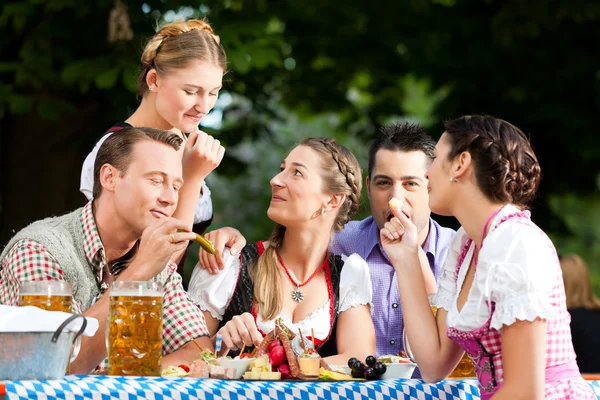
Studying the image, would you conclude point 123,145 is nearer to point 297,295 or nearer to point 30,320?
point 297,295

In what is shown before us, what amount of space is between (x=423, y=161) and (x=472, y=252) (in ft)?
3.59

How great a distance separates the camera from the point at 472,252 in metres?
2.88

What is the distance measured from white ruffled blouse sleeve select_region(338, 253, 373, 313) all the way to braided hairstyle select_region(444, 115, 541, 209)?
→ 3.14ft

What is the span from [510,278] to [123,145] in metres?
1.49

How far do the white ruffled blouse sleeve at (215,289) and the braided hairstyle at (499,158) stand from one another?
1.17 meters

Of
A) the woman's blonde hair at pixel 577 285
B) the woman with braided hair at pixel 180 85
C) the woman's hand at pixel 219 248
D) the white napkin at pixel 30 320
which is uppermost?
the woman with braided hair at pixel 180 85

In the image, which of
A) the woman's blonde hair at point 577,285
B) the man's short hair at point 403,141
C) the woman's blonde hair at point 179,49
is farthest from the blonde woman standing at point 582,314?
the woman's blonde hair at point 179,49

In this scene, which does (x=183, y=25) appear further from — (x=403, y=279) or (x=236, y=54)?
(x=236, y=54)

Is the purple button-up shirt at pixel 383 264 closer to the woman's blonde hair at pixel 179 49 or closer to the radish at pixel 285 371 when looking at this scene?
the woman's blonde hair at pixel 179 49

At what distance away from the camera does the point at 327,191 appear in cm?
376

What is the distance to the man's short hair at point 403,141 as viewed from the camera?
12.9 feet

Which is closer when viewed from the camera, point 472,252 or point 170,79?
point 472,252

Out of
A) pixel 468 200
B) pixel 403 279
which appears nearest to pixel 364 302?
pixel 403 279

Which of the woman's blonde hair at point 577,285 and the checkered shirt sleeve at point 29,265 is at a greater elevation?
the woman's blonde hair at point 577,285
